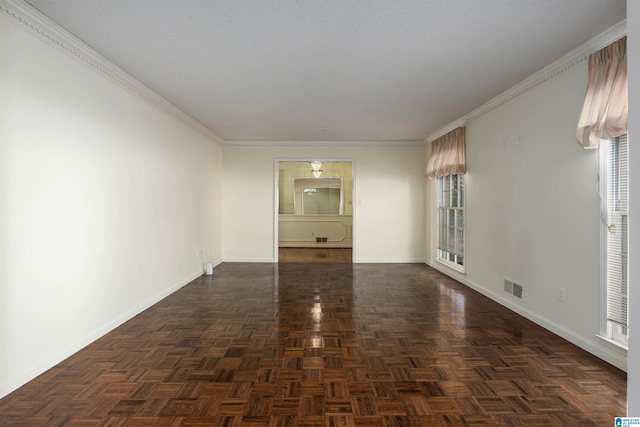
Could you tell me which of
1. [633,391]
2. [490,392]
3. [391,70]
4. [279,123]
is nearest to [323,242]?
[279,123]

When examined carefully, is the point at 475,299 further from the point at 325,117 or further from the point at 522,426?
the point at 325,117

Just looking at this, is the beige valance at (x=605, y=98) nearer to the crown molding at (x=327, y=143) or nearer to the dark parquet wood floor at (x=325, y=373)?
the dark parquet wood floor at (x=325, y=373)

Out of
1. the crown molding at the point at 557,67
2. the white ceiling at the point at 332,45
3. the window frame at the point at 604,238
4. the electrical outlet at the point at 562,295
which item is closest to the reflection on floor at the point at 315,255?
the white ceiling at the point at 332,45

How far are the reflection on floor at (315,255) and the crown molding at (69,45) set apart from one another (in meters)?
4.58

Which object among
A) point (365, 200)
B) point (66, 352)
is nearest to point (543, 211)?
point (365, 200)

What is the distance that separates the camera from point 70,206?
2.74 m

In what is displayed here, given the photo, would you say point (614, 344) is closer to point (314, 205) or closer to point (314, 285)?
point (314, 285)

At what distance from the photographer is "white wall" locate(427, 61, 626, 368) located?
9.39 ft

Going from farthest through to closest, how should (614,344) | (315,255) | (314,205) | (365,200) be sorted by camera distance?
(314,205), (315,255), (365,200), (614,344)

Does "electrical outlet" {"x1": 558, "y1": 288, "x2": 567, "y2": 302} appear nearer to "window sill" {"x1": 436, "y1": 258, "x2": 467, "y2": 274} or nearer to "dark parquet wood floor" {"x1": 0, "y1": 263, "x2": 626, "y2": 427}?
"dark parquet wood floor" {"x1": 0, "y1": 263, "x2": 626, "y2": 427}

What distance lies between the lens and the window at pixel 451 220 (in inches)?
216

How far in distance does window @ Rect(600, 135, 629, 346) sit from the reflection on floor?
5.31m

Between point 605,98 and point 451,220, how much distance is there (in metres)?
3.52

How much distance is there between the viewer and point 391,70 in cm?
334
